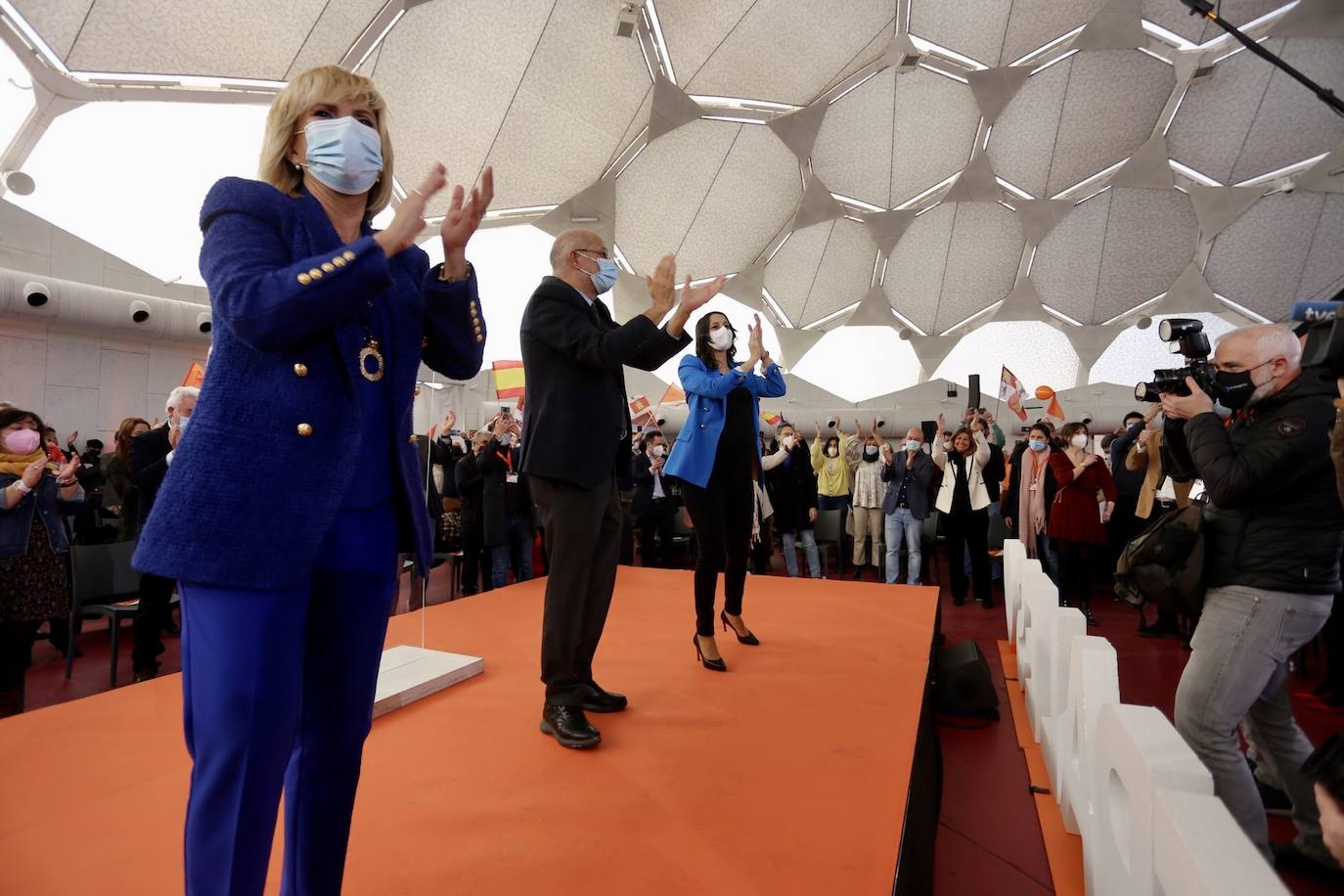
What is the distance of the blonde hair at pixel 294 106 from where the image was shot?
1165 millimetres

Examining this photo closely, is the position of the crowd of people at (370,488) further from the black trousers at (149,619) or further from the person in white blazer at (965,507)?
the person in white blazer at (965,507)

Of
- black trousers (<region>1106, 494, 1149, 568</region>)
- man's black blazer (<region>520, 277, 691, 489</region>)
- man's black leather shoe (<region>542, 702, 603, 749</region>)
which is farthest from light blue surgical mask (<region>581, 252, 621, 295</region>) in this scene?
black trousers (<region>1106, 494, 1149, 568</region>)

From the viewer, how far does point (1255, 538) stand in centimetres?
202

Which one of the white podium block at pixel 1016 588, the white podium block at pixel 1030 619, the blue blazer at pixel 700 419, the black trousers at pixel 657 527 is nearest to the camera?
the white podium block at pixel 1030 619

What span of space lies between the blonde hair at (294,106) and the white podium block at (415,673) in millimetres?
2089

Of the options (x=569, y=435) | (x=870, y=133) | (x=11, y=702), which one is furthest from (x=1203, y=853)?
(x=870, y=133)

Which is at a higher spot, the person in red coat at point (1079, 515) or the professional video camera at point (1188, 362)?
the professional video camera at point (1188, 362)

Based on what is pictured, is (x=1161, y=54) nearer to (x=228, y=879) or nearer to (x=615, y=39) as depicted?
(x=615, y=39)

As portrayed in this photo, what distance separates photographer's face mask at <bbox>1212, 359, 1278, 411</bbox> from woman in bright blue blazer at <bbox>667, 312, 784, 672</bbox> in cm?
189


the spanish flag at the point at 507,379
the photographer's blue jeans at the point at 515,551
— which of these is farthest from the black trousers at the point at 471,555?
the spanish flag at the point at 507,379

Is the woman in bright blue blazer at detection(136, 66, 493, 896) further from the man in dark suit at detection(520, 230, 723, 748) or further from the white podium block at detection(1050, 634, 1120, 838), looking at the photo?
the white podium block at detection(1050, 634, 1120, 838)

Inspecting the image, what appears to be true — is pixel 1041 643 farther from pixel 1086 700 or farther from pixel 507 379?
pixel 507 379

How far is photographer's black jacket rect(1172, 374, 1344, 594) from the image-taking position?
1944mm

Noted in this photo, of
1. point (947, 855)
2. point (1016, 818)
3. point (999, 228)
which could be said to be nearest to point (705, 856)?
point (947, 855)
